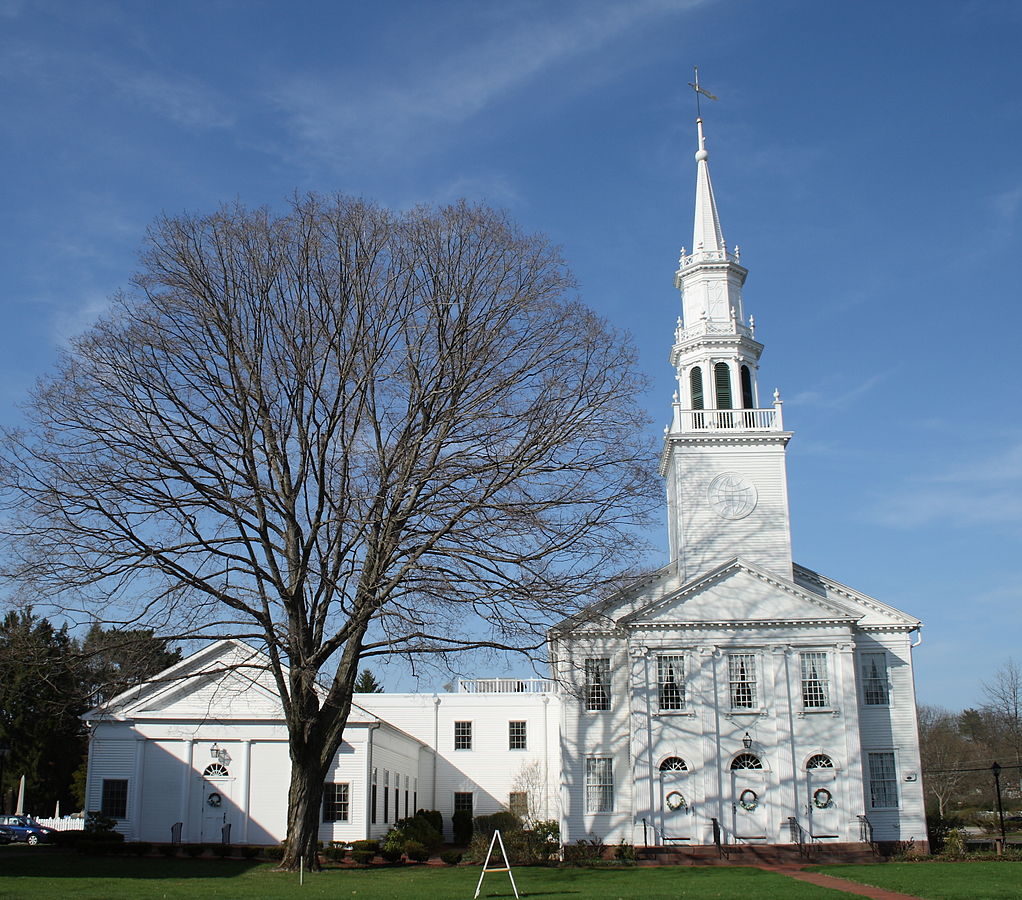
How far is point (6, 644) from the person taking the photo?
2005cm

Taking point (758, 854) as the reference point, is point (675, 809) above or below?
above

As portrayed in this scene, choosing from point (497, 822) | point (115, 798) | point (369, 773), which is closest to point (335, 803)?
point (369, 773)

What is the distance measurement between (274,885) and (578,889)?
19.9 feet

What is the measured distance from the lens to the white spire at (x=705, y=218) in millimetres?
39841

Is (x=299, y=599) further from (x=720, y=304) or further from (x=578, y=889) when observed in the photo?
(x=720, y=304)

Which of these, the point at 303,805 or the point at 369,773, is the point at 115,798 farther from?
the point at 303,805

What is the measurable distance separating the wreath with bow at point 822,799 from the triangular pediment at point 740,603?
5.51 meters

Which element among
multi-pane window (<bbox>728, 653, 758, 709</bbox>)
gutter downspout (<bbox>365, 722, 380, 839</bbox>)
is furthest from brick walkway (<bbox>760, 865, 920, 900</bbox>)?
gutter downspout (<bbox>365, 722, 380, 839</bbox>)

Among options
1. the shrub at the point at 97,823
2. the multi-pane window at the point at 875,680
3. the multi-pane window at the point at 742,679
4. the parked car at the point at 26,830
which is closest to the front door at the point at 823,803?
the multi-pane window at the point at 742,679

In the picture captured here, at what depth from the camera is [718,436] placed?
121ft

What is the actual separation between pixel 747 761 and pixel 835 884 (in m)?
10.9

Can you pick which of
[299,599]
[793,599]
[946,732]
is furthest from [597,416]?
[946,732]

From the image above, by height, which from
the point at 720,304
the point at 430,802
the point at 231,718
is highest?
the point at 720,304

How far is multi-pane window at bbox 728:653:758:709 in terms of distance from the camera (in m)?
33.7
